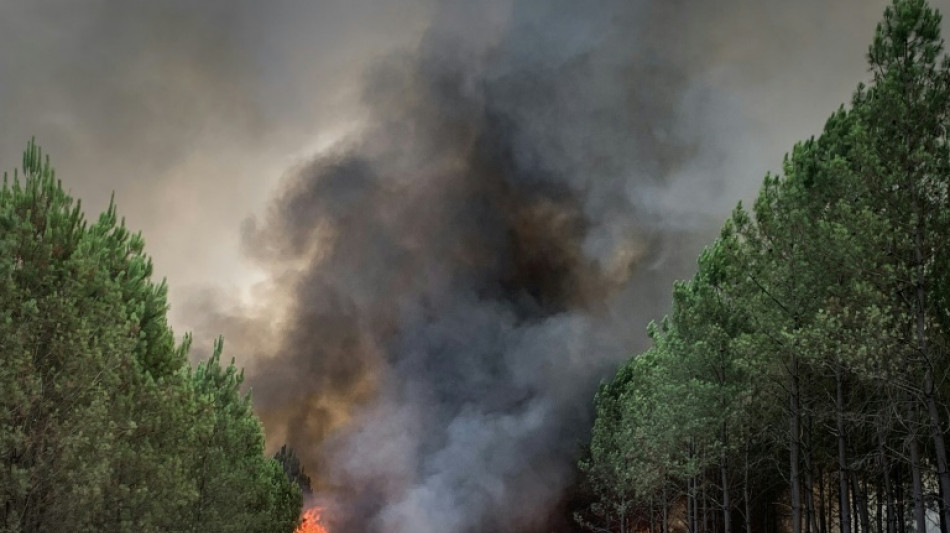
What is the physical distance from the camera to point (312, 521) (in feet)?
247

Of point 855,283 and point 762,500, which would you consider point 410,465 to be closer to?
point 762,500

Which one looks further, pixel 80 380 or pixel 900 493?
pixel 900 493

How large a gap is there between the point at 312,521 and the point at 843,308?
68.0m

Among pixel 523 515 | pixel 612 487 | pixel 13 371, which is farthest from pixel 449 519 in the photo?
pixel 13 371

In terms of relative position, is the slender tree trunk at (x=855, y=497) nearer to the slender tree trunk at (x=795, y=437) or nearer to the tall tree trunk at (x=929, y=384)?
the slender tree trunk at (x=795, y=437)

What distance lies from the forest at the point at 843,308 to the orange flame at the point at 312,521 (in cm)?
4602

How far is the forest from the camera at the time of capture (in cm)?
1695

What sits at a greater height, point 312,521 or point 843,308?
point 312,521

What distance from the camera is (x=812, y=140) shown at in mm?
23141

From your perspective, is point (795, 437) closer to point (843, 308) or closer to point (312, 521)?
point (843, 308)

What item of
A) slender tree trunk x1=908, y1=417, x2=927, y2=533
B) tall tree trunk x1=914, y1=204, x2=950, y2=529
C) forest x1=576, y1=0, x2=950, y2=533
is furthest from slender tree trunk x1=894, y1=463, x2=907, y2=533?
tall tree trunk x1=914, y1=204, x2=950, y2=529

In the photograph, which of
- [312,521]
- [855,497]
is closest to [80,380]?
[855,497]

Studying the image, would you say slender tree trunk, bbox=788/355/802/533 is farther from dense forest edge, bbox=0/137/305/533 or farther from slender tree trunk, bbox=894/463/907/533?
dense forest edge, bbox=0/137/305/533

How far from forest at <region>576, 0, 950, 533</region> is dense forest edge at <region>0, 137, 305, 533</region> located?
16.1m
